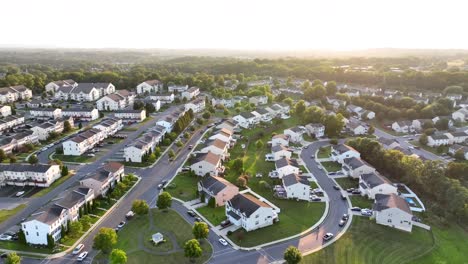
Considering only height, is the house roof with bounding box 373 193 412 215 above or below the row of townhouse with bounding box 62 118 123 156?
below

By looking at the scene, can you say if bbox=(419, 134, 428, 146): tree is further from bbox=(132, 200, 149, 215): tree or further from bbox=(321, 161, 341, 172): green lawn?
bbox=(132, 200, 149, 215): tree

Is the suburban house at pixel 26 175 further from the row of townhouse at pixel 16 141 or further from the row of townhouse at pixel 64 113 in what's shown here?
the row of townhouse at pixel 64 113

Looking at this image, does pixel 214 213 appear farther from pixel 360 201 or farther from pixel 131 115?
pixel 131 115

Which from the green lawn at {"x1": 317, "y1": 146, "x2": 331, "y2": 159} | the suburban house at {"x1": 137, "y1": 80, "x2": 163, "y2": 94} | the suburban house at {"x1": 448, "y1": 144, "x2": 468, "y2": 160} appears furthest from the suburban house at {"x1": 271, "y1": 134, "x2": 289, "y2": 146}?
the suburban house at {"x1": 137, "y1": 80, "x2": 163, "y2": 94}

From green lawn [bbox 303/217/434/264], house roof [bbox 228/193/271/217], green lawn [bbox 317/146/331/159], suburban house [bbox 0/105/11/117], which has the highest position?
suburban house [bbox 0/105/11/117]

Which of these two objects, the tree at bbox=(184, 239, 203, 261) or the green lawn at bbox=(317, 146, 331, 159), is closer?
the tree at bbox=(184, 239, 203, 261)

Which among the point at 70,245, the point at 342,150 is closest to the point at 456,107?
the point at 342,150
